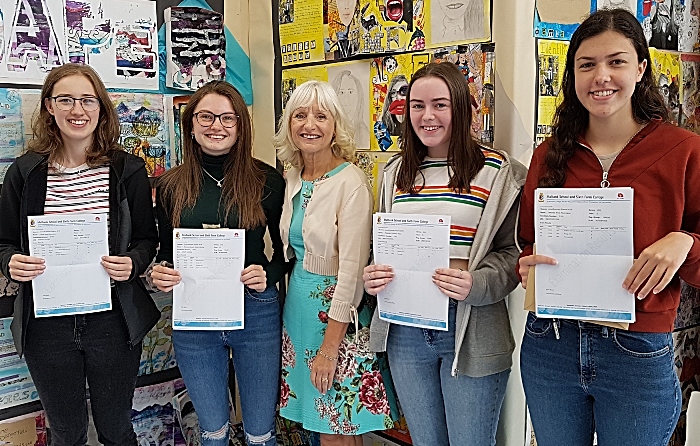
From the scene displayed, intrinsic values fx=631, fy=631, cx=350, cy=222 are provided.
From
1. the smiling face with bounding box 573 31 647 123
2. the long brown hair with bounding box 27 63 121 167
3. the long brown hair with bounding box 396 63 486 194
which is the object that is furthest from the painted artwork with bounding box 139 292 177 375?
the smiling face with bounding box 573 31 647 123

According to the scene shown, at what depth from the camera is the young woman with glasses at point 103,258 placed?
203cm

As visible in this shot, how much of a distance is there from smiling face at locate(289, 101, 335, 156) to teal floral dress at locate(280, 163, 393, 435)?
0.11m

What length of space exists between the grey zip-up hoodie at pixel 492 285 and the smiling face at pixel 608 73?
380mm

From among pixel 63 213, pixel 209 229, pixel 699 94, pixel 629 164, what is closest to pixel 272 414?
pixel 209 229

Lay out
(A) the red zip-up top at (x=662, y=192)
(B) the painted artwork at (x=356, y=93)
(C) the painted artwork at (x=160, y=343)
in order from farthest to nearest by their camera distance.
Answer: (C) the painted artwork at (x=160, y=343), (B) the painted artwork at (x=356, y=93), (A) the red zip-up top at (x=662, y=192)

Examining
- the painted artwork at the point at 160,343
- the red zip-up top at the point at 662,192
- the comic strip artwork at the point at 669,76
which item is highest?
the comic strip artwork at the point at 669,76

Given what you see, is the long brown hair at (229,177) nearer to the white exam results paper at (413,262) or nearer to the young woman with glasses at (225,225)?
the young woman with glasses at (225,225)

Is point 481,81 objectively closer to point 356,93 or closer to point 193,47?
point 356,93

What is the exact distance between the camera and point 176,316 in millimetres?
2055

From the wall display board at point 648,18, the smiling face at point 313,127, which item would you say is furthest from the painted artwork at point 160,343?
the wall display board at point 648,18

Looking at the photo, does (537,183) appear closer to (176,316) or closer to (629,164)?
(629,164)

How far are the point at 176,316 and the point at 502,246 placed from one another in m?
1.06

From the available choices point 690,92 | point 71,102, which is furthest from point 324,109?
point 690,92

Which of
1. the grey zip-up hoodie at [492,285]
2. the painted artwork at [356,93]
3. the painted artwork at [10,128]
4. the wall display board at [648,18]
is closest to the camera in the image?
the grey zip-up hoodie at [492,285]
